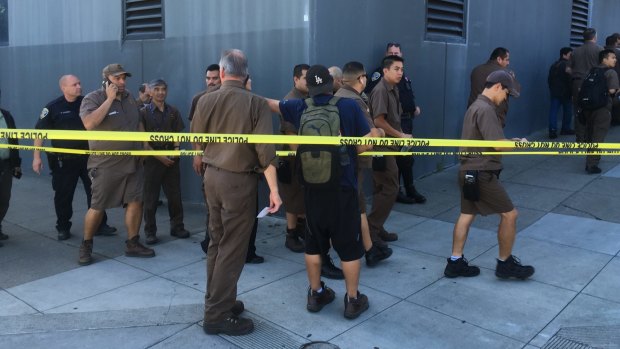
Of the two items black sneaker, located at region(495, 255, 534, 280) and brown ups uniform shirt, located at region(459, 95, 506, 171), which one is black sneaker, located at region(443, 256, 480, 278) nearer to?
black sneaker, located at region(495, 255, 534, 280)

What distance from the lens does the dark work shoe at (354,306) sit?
4371 millimetres

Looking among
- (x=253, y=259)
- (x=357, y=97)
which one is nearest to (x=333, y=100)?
(x=357, y=97)

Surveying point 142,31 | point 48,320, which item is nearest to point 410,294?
point 48,320

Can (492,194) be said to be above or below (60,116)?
below

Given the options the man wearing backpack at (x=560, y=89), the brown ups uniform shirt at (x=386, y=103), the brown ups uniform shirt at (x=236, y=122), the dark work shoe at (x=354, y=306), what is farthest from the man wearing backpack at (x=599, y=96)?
the brown ups uniform shirt at (x=236, y=122)

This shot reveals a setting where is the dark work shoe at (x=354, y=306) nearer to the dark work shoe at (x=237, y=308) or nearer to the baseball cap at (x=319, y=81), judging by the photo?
the dark work shoe at (x=237, y=308)

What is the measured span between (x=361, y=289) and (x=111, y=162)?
2716mm

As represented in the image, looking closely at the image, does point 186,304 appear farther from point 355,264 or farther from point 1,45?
point 1,45

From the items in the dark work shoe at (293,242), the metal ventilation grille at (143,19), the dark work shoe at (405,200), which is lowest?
the dark work shoe at (293,242)

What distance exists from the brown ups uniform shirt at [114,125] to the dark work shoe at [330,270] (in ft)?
7.03

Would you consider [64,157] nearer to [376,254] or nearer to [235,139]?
[235,139]

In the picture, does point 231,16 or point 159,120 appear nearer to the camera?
point 159,120

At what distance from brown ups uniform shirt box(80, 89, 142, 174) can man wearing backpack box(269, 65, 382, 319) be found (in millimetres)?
2035

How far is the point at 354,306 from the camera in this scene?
14.4ft
